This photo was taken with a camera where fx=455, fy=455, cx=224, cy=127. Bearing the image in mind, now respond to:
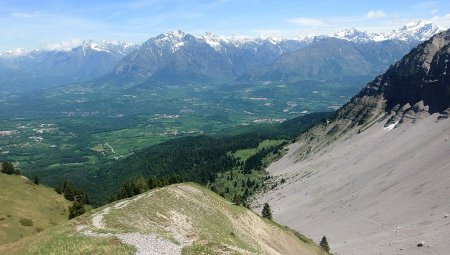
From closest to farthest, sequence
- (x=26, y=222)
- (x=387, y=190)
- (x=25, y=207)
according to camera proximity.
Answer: (x=26, y=222) → (x=25, y=207) → (x=387, y=190)

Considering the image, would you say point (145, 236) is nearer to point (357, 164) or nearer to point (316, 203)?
point (316, 203)

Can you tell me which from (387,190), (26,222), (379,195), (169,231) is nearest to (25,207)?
(26,222)

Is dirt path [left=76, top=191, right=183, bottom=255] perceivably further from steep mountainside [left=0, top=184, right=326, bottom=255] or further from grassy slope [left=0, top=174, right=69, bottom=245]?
grassy slope [left=0, top=174, right=69, bottom=245]

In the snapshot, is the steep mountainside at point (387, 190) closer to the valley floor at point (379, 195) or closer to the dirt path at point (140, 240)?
the valley floor at point (379, 195)

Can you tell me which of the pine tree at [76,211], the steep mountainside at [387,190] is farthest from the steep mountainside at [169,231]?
the pine tree at [76,211]

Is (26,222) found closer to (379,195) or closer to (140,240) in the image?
(140,240)

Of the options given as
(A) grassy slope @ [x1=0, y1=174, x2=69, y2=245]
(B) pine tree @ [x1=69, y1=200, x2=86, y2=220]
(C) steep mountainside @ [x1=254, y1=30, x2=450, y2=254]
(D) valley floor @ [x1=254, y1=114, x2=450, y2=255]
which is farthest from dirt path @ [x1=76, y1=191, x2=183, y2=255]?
(C) steep mountainside @ [x1=254, y1=30, x2=450, y2=254]

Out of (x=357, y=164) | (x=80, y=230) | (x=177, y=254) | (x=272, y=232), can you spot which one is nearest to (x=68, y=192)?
(x=272, y=232)
